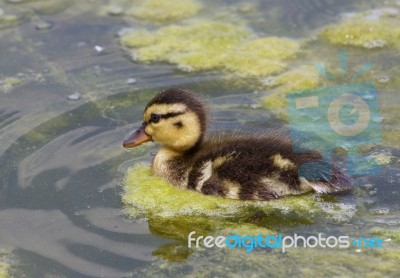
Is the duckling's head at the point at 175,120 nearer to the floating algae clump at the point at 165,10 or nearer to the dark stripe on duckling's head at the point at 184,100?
the dark stripe on duckling's head at the point at 184,100

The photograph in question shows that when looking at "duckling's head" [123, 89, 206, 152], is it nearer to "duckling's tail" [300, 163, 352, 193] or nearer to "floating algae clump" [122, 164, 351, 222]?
"floating algae clump" [122, 164, 351, 222]

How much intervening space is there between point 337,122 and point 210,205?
1.45 meters

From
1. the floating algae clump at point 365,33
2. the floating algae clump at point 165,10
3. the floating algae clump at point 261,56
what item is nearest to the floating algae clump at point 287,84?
the floating algae clump at point 261,56

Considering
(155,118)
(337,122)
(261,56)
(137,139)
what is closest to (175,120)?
(155,118)

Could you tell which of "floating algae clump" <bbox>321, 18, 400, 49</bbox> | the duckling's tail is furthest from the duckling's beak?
"floating algae clump" <bbox>321, 18, 400, 49</bbox>

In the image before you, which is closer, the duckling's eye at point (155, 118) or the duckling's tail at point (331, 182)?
the duckling's tail at point (331, 182)

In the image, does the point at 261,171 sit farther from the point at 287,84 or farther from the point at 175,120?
the point at 287,84

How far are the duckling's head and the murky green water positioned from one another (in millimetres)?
371

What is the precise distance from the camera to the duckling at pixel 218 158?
5.16 m

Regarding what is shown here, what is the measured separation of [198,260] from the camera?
4.64 metres

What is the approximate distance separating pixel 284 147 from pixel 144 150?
1.22 m

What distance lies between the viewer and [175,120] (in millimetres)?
5391

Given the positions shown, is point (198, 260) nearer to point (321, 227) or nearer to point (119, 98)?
point (321, 227)

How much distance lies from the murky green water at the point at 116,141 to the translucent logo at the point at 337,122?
0.32 ft
